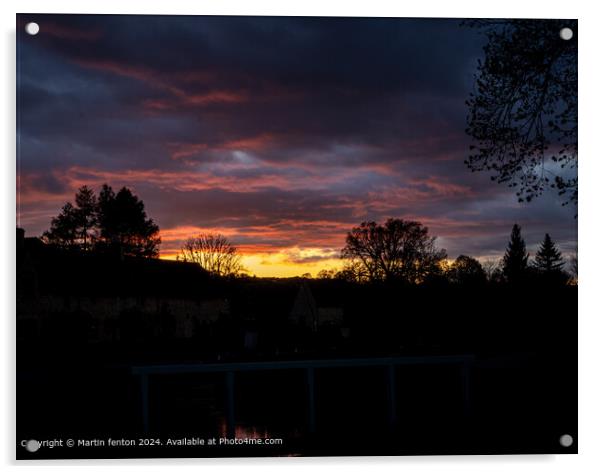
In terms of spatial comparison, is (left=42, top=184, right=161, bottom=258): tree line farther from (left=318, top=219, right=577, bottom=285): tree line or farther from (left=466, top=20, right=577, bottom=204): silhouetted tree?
(left=466, top=20, right=577, bottom=204): silhouetted tree

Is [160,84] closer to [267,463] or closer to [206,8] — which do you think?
[206,8]

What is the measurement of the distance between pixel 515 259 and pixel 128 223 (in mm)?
5942

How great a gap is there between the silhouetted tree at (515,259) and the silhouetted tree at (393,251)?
100 centimetres

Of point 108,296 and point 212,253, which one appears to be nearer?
point 108,296

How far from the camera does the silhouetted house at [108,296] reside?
939 centimetres

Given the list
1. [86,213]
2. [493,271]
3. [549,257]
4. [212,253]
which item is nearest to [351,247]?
[212,253]

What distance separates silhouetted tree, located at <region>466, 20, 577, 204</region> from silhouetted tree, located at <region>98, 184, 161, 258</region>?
15.7 feet

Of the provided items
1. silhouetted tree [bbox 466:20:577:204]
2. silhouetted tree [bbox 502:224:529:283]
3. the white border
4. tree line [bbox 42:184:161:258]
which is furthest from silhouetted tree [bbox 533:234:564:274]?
tree line [bbox 42:184:161:258]

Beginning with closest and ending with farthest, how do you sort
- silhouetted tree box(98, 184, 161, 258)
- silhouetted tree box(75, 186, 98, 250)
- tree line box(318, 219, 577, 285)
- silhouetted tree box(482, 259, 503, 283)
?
tree line box(318, 219, 577, 285) → silhouetted tree box(75, 186, 98, 250) → silhouetted tree box(98, 184, 161, 258) → silhouetted tree box(482, 259, 503, 283)

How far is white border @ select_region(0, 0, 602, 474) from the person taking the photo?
319 inches

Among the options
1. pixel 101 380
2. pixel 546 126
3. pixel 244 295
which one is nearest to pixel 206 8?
pixel 546 126
